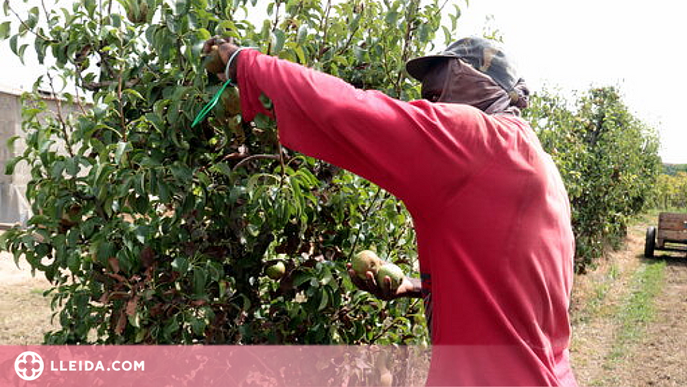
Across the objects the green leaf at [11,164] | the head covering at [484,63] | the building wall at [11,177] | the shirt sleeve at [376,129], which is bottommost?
the building wall at [11,177]

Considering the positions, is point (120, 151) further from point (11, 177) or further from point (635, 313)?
point (11, 177)

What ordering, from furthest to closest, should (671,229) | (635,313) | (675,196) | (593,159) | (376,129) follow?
(675,196)
(671,229)
(593,159)
(635,313)
(376,129)

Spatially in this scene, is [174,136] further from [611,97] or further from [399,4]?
[611,97]

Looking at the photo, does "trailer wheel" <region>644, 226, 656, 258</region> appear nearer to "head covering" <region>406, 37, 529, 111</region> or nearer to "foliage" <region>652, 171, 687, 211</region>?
"head covering" <region>406, 37, 529, 111</region>

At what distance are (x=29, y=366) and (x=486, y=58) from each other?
1852mm

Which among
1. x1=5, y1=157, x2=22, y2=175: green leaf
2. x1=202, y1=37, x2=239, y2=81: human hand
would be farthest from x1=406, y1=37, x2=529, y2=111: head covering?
x1=5, y1=157, x2=22, y2=175: green leaf

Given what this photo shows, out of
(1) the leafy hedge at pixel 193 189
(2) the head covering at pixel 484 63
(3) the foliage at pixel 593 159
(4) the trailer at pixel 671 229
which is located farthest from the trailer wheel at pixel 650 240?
(2) the head covering at pixel 484 63

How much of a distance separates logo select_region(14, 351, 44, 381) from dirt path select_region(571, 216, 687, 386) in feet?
13.7

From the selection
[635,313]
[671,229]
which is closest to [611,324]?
[635,313]

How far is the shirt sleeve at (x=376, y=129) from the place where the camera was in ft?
4.40

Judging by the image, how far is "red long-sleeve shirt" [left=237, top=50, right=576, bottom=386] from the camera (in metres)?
1.35

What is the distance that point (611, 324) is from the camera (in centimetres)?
677

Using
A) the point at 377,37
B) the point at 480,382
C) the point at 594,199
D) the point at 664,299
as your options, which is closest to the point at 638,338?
the point at 664,299

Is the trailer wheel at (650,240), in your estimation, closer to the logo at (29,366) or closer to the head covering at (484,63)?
the head covering at (484,63)
